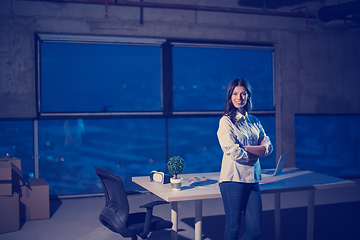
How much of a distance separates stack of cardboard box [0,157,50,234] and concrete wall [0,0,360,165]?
1.19 metres

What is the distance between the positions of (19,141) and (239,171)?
3835 mm

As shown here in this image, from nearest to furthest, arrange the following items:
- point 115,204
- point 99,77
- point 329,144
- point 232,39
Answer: point 115,204 → point 99,77 → point 232,39 → point 329,144

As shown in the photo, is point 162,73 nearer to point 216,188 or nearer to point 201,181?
point 201,181

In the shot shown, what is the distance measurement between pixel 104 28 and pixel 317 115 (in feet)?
13.6

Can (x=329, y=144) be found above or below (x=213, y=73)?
below

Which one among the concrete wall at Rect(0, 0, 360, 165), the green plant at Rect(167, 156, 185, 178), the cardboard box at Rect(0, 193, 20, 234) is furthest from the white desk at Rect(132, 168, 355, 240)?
the concrete wall at Rect(0, 0, 360, 165)

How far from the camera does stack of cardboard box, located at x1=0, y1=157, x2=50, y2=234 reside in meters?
3.56

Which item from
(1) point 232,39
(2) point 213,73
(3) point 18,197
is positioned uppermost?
(1) point 232,39

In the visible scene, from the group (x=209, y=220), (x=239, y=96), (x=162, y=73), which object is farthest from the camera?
(x=162, y=73)

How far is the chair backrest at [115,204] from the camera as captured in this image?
7.44 feet

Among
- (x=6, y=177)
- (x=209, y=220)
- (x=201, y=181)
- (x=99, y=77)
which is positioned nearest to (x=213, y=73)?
(x=99, y=77)

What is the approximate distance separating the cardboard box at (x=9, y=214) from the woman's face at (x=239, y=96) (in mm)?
2811

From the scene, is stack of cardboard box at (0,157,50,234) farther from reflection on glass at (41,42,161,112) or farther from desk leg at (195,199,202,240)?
desk leg at (195,199,202,240)

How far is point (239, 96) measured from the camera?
222 centimetres
